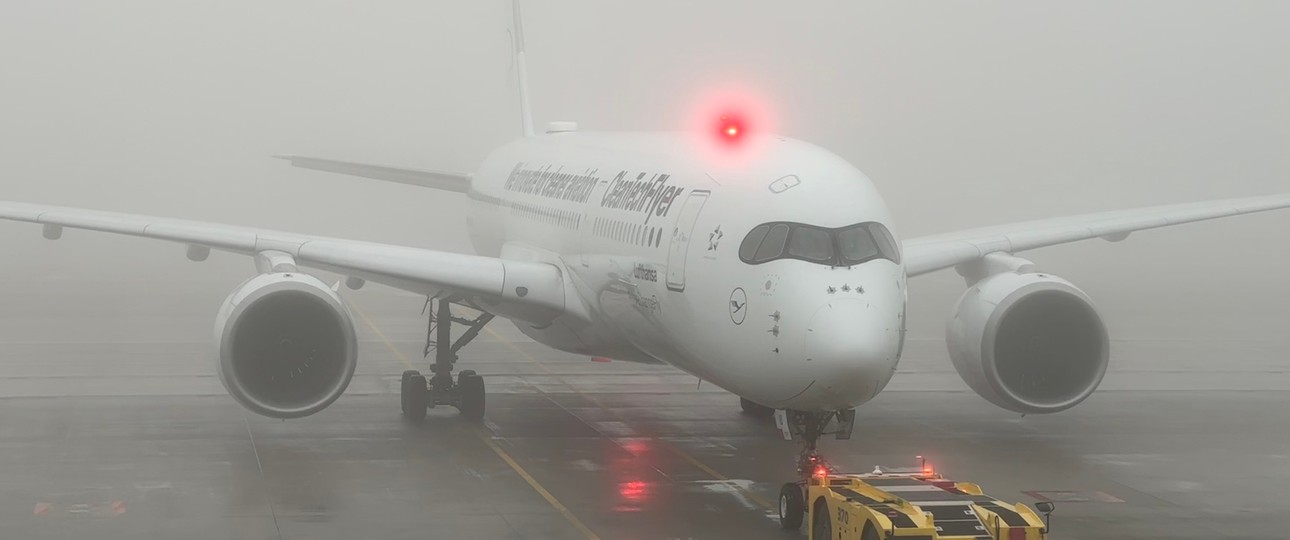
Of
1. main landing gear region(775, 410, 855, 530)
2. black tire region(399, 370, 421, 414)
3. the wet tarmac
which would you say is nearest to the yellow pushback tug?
main landing gear region(775, 410, 855, 530)

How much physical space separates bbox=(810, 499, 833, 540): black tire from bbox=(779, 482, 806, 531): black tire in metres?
0.58

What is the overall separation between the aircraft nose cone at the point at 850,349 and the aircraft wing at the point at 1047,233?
531 cm

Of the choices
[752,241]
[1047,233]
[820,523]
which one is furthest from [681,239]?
[1047,233]

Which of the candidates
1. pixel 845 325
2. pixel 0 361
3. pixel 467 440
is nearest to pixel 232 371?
pixel 467 440

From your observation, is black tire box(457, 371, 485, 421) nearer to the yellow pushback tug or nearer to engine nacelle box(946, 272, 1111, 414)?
engine nacelle box(946, 272, 1111, 414)

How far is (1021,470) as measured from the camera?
17.4m

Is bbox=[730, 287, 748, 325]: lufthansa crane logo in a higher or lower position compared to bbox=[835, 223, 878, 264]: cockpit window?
lower

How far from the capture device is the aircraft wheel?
14.3 meters

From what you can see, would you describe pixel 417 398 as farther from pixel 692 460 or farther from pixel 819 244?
pixel 819 244

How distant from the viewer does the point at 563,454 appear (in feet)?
59.1

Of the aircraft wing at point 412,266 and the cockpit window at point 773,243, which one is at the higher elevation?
the cockpit window at point 773,243

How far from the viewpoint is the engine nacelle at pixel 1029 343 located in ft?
59.3

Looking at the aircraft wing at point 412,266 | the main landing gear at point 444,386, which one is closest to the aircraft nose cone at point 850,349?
the aircraft wing at point 412,266

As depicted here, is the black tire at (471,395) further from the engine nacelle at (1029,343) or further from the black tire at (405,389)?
the engine nacelle at (1029,343)
